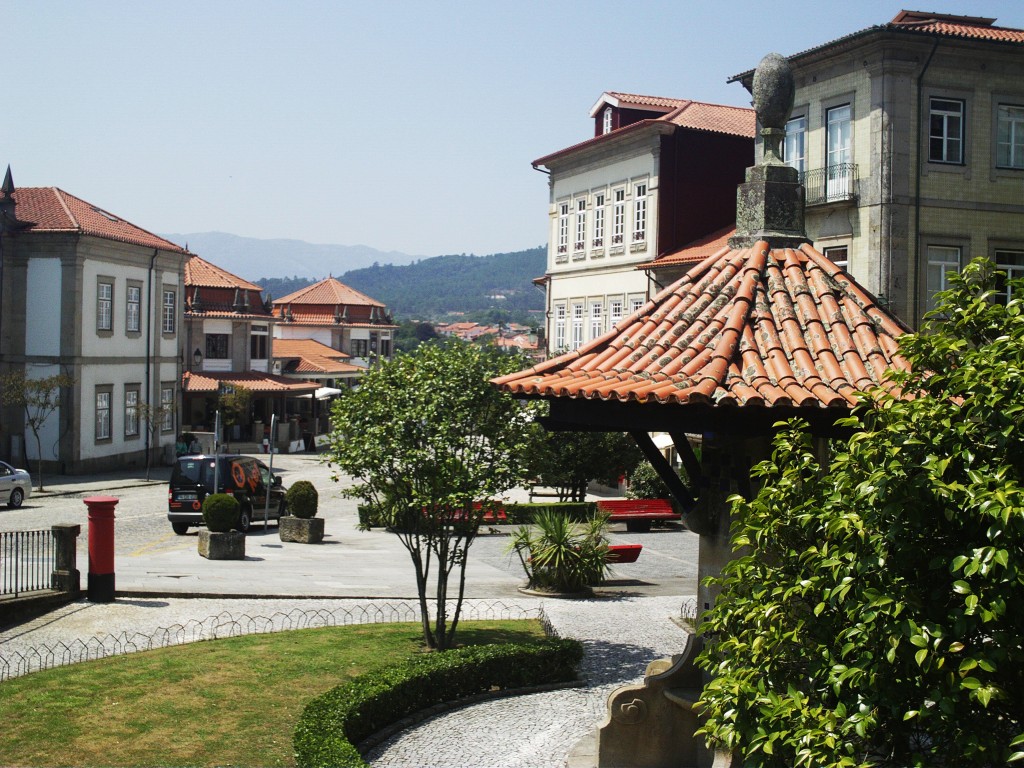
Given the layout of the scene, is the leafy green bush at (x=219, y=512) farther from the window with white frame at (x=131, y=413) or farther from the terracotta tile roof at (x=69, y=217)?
the window with white frame at (x=131, y=413)

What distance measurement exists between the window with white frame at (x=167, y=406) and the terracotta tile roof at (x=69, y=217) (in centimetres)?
577

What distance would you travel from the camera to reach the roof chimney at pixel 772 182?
8789mm

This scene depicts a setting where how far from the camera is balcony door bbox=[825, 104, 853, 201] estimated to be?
30359 mm

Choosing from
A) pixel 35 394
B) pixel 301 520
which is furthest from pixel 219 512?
pixel 35 394

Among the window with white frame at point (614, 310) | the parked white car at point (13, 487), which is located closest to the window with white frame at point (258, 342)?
the window with white frame at point (614, 310)

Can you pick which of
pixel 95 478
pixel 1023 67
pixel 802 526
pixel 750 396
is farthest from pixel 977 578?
pixel 95 478

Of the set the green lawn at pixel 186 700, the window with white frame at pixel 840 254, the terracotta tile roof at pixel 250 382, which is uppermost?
the window with white frame at pixel 840 254

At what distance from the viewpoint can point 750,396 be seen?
22.7 ft

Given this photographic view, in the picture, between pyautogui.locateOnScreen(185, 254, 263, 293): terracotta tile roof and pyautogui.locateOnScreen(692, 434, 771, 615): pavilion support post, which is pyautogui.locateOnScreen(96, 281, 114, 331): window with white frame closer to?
pyautogui.locateOnScreen(185, 254, 263, 293): terracotta tile roof

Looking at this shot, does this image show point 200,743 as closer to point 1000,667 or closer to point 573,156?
point 1000,667

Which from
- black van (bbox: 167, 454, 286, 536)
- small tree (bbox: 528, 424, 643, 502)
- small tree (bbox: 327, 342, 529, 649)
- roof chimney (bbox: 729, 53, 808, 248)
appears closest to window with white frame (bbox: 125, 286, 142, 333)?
black van (bbox: 167, 454, 286, 536)

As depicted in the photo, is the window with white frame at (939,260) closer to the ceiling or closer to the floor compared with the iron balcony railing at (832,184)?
closer to the floor

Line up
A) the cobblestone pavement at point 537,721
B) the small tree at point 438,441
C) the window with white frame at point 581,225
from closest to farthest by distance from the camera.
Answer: the cobblestone pavement at point 537,721
the small tree at point 438,441
the window with white frame at point 581,225

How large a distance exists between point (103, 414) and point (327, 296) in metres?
40.1
